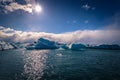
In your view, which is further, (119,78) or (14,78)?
(14,78)

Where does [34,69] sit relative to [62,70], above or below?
above

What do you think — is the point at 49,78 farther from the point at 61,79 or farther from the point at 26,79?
the point at 26,79

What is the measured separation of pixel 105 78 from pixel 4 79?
1138 inches

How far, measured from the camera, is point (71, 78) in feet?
134

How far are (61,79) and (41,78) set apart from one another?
Answer: 6221 mm

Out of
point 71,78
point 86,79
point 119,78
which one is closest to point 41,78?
point 71,78

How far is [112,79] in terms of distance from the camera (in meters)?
38.5

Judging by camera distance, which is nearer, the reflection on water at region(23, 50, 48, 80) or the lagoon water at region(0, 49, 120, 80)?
the lagoon water at region(0, 49, 120, 80)

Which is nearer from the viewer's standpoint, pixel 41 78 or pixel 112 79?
pixel 112 79

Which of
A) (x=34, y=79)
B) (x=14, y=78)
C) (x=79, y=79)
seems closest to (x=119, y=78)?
(x=79, y=79)

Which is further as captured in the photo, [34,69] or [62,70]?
[34,69]

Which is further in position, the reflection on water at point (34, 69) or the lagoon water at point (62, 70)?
the reflection on water at point (34, 69)

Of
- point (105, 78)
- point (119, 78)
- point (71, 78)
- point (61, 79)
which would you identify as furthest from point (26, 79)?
point (119, 78)

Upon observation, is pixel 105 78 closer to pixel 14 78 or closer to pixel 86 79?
pixel 86 79
